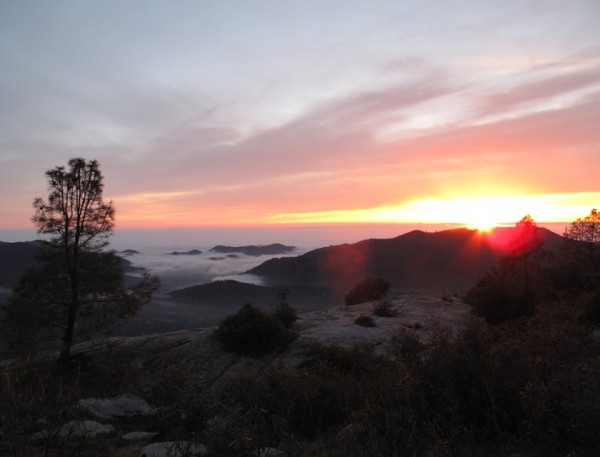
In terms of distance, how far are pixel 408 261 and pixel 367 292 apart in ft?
148

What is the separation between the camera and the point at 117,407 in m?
8.05

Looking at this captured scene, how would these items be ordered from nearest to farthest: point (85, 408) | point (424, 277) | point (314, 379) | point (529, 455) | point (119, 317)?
point (529, 455)
point (85, 408)
point (314, 379)
point (119, 317)
point (424, 277)

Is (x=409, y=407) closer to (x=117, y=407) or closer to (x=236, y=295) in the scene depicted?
(x=117, y=407)

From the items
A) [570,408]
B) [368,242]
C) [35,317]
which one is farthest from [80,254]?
[368,242]

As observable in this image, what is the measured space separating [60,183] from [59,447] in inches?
604

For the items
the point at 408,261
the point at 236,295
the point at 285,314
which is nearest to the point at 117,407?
the point at 285,314

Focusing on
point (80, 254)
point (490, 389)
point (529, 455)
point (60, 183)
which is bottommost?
point (529, 455)

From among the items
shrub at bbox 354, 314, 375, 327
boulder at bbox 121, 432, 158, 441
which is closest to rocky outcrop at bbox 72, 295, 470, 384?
shrub at bbox 354, 314, 375, 327

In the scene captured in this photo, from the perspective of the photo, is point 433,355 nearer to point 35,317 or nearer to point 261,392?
point 261,392

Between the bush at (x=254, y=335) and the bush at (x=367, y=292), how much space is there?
718 inches

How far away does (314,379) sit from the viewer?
922 centimetres

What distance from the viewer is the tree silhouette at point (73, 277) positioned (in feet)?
58.7

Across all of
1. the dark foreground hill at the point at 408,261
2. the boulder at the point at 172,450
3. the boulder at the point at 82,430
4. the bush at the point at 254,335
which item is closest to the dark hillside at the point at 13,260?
the dark foreground hill at the point at 408,261

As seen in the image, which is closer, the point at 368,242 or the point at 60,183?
the point at 60,183
